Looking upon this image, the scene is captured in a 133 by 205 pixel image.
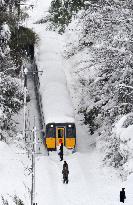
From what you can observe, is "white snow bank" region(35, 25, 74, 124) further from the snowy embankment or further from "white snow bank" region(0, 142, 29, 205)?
"white snow bank" region(0, 142, 29, 205)

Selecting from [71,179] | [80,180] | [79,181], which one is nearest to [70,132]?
[71,179]

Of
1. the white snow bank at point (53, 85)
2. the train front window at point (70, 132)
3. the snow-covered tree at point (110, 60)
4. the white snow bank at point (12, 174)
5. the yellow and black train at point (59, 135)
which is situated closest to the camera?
the white snow bank at point (12, 174)

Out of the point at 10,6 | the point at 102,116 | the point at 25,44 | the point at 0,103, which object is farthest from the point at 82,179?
the point at 25,44

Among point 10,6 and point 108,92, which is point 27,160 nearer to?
point 108,92

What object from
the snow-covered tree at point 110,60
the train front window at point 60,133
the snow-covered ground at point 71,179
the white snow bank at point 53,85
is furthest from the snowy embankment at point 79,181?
the white snow bank at point 53,85

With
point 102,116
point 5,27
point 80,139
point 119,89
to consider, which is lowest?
point 80,139

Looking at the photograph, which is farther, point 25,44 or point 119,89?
point 25,44

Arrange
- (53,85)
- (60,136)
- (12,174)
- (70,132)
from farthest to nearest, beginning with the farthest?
(53,85), (60,136), (70,132), (12,174)

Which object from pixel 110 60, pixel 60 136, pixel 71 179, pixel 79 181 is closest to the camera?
pixel 79 181

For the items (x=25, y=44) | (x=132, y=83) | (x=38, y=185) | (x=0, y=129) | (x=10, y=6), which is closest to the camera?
(x=38, y=185)

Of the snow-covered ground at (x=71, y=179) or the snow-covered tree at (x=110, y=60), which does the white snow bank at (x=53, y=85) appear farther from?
the snow-covered ground at (x=71, y=179)

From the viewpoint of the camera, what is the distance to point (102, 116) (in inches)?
1234

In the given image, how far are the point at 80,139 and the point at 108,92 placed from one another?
4957 mm

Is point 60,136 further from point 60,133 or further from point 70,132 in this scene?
point 70,132
